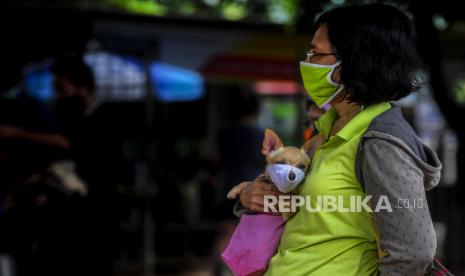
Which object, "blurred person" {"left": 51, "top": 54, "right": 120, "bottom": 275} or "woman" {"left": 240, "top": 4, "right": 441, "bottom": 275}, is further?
"blurred person" {"left": 51, "top": 54, "right": 120, "bottom": 275}

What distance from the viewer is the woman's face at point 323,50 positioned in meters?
2.20

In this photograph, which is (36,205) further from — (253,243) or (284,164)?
(284,164)

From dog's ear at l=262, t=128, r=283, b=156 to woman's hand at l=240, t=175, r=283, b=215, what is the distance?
0.11m

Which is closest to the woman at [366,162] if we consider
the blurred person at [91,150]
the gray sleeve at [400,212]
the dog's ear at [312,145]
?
the gray sleeve at [400,212]

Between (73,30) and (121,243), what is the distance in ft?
9.89

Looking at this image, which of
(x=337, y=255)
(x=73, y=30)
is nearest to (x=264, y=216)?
(x=337, y=255)

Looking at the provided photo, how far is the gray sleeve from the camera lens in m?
1.92

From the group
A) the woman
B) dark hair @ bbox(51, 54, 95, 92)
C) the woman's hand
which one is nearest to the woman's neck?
the woman

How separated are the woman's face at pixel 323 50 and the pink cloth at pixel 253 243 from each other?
0.49 metres

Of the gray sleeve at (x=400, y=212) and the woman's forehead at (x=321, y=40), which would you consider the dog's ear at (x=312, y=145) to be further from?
the gray sleeve at (x=400, y=212)

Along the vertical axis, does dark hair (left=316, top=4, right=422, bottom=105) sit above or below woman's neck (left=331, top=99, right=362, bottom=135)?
above

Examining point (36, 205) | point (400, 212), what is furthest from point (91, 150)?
point (400, 212)

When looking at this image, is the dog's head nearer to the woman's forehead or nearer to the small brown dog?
the small brown dog

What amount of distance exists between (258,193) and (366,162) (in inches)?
18.8
